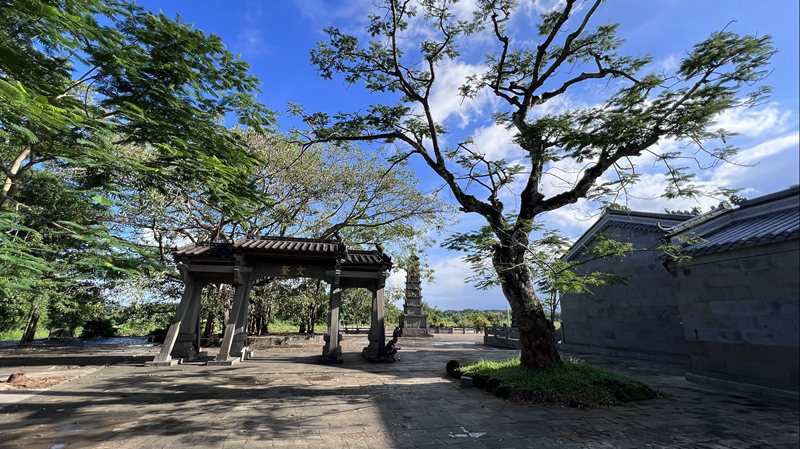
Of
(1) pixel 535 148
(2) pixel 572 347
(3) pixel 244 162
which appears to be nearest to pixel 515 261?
(1) pixel 535 148

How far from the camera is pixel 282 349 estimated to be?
1694cm

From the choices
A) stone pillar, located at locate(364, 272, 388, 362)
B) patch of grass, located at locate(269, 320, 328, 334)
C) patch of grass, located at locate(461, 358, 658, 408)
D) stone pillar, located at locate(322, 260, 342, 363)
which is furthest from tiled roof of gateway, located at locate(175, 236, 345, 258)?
patch of grass, located at locate(269, 320, 328, 334)

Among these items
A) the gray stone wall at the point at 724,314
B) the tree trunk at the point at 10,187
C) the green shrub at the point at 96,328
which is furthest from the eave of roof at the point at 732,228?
the green shrub at the point at 96,328

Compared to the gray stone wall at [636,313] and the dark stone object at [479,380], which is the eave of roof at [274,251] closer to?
the dark stone object at [479,380]

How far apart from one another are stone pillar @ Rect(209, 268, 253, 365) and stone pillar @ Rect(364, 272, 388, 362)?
490 cm

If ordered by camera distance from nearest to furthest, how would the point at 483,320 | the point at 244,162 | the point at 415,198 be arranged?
1. the point at 244,162
2. the point at 415,198
3. the point at 483,320

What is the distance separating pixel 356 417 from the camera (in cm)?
579

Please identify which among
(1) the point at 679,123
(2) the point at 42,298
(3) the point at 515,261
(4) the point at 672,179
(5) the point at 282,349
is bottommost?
(5) the point at 282,349

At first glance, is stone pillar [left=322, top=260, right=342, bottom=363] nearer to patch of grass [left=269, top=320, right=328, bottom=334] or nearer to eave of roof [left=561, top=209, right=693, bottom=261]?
eave of roof [left=561, top=209, right=693, bottom=261]

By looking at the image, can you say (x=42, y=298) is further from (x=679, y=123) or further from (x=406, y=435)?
(x=679, y=123)

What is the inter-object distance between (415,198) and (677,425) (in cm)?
1578

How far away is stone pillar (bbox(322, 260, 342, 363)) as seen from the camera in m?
12.0

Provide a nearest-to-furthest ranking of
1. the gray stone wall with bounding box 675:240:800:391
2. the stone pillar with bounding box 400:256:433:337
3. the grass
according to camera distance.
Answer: the gray stone wall with bounding box 675:240:800:391, the stone pillar with bounding box 400:256:433:337, the grass

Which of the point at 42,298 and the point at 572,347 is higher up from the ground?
the point at 42,298
